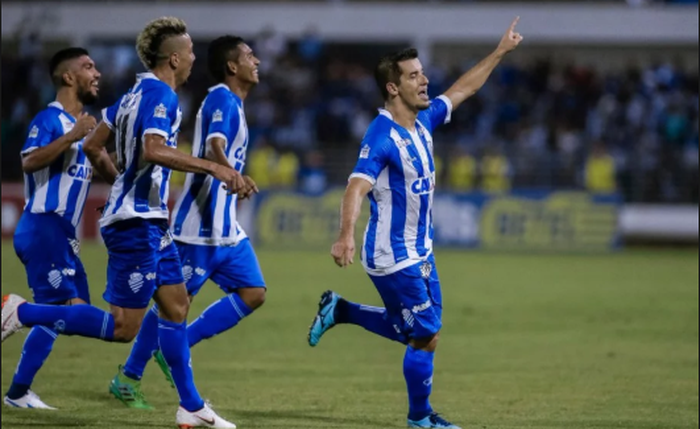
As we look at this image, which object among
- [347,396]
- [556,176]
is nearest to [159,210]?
[347,396]

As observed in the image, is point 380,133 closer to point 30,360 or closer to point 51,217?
point 51,217

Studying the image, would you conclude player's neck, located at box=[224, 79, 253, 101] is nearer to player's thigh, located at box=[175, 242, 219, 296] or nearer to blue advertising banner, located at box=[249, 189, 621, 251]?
player's thigh, located at box=[175, 242, 219, 296]

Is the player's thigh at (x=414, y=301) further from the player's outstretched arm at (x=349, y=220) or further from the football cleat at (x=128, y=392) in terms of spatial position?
the football cleat at (x=128, y=392)

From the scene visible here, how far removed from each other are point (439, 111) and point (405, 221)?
97 cm

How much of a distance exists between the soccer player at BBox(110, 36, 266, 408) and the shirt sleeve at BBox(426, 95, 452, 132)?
1.47 meters

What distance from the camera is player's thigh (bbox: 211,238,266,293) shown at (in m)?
8.49

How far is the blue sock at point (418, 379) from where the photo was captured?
729 centimetres

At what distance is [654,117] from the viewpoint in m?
29.8

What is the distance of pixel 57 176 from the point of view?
8.12 metres

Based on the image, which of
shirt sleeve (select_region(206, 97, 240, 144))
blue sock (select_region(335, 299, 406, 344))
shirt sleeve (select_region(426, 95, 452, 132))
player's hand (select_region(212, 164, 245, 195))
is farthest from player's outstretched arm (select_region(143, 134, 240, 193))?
shirt sleeve (select_region(426, 95, 452, 132))

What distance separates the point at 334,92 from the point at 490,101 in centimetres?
419

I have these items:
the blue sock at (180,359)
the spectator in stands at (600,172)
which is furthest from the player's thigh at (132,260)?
the spectator in stands at (600,172)

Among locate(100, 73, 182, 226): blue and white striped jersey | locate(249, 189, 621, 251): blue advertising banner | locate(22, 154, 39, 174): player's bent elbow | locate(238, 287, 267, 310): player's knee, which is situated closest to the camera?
locate(100, 73, 182, 226): blue and white striped jersey

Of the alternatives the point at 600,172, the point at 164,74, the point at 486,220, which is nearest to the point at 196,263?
the point at 164,74
